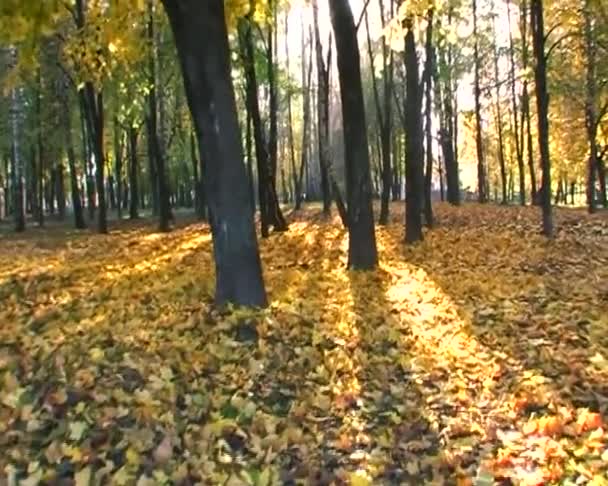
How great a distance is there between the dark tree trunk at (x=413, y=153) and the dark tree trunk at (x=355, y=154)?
3854mm

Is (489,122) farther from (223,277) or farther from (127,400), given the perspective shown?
(127,400)

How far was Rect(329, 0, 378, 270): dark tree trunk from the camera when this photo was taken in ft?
37.7

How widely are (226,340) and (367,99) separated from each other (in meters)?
39.7

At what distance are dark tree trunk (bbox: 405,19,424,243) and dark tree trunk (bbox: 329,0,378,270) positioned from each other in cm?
385

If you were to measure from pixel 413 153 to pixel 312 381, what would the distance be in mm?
10304

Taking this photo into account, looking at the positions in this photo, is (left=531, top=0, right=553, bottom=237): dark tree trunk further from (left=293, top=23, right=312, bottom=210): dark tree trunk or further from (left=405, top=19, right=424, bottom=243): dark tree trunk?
(left=293, top=23, right=312, bottom=210): dark tree trunk

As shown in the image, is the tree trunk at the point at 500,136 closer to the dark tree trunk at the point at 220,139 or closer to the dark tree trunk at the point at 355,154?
the dark tree trunk at the point at 355,154

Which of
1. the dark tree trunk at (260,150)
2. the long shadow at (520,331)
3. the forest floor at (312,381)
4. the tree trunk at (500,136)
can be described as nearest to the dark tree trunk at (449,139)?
the tree trunk at (500,136)

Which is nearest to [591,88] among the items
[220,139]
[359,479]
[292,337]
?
[220,139]

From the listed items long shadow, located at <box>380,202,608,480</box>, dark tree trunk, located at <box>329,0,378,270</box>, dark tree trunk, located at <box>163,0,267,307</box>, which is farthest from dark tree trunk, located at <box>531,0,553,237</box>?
dark tree trunk, located at <box>163,0,267,307</box>

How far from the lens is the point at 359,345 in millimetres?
7336

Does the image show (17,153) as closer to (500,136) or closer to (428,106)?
(428,106)

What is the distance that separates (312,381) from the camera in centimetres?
628

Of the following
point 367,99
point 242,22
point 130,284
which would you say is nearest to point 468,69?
point 367,99
